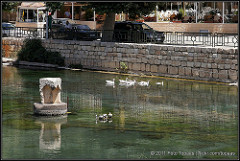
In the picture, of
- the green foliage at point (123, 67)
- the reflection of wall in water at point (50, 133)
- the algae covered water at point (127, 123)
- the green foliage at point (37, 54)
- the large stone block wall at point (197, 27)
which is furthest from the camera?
the large stone block wall at point (197, 27)

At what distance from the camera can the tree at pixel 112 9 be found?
94.8 ft

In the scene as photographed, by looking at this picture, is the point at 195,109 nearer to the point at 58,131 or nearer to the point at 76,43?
the point at 58,131

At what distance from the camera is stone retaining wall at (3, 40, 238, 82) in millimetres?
24625

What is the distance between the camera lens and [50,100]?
18.0 m

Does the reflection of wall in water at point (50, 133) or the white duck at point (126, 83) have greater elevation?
the white duck at point (126, 83)

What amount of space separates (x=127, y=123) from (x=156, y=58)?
10.4 meters

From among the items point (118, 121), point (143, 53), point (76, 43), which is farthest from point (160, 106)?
point (76, 43)

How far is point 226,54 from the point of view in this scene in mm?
24422

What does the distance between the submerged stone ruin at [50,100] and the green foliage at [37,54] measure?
39.9 ft

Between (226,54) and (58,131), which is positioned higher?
(226,54)

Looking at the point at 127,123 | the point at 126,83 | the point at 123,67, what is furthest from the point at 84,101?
the point at 123,67

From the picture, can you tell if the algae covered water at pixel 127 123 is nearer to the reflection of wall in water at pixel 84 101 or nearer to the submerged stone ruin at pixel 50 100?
the reflection of wall in water at pixel 84 101

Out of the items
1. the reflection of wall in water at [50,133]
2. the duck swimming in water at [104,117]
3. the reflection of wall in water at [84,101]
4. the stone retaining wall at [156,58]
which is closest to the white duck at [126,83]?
the stone retaining wall at [156,58]

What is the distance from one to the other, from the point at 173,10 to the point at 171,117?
32138 millimetres
